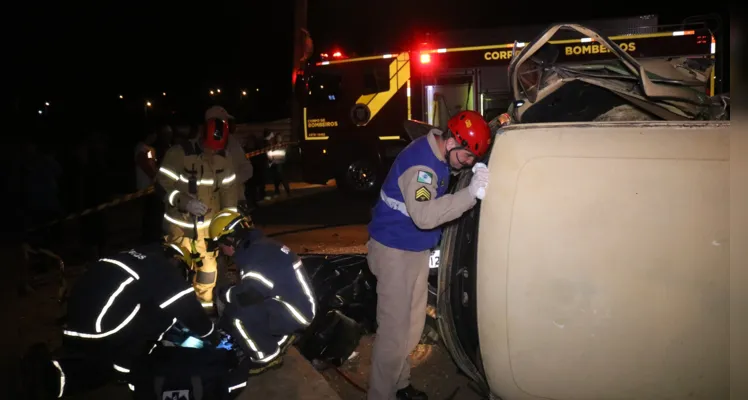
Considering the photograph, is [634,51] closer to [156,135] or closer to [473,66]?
[473,66]

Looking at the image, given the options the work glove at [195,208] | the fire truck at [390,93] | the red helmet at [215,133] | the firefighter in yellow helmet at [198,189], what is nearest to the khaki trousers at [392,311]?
the work glove at [195,208]

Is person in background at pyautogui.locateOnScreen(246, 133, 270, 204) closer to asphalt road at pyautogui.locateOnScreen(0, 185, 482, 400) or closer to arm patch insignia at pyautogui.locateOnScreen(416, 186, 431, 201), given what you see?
asphalt road at pyautogui.locateOnScreen(0, 185, 482, 400)

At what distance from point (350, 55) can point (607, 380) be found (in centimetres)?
1138

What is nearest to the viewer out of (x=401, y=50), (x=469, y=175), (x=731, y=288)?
(x=731, y=288)

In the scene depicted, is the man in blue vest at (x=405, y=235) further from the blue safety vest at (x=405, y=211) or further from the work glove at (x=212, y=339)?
the work glove at (x=212, y=339)

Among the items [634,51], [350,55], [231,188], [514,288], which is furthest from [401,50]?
[514,288]

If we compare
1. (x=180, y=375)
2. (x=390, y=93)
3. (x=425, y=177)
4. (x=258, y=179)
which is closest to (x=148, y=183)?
(x=258, y=179)

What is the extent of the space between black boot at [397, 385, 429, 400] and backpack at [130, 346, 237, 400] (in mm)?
1094

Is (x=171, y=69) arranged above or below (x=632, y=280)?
above

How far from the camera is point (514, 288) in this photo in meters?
2.43

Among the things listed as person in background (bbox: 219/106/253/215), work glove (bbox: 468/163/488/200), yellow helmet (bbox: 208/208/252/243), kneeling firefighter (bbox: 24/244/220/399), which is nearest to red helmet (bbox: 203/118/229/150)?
person in background (bbox: 219/106/253/215)

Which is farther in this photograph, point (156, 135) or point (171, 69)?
point (171, 69)

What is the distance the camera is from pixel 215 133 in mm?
5438

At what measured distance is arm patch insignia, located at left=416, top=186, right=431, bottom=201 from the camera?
3314mm
